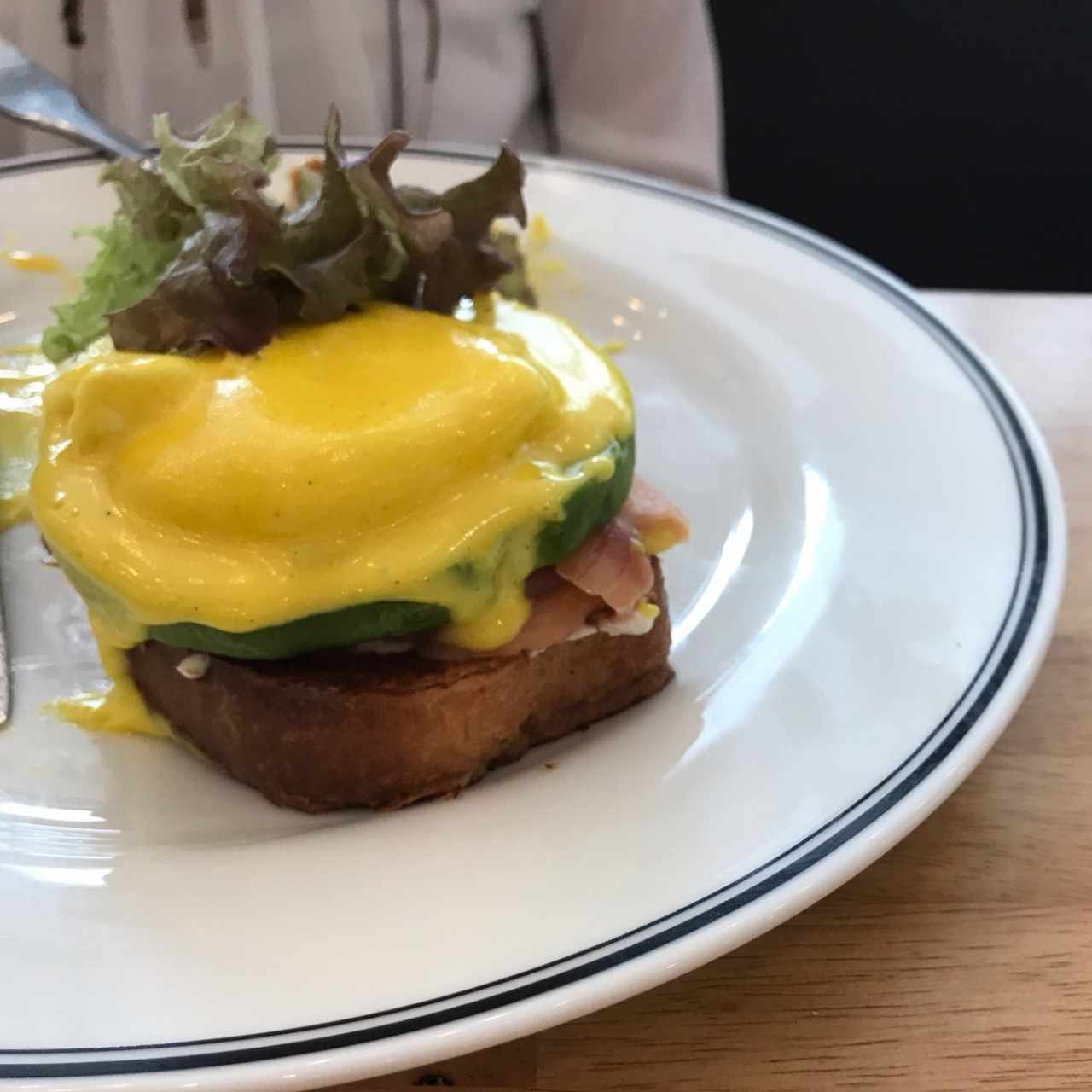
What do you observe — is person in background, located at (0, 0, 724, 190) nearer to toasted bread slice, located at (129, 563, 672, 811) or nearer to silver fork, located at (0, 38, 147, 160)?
silver fork, located at (0, 38, 147, 160)

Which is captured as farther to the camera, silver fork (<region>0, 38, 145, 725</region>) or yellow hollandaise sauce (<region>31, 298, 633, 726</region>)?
silver fork (<region>0, 38, 145, 725</region>)

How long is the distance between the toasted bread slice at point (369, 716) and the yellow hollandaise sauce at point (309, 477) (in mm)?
60

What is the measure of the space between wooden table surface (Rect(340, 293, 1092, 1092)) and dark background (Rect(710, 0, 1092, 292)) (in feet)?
11.4

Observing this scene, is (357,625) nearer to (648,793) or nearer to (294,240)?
(648,793)

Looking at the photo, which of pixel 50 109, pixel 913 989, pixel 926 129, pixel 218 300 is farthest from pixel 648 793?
pixel 926 129

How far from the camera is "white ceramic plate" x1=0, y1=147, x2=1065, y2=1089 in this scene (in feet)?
2.83

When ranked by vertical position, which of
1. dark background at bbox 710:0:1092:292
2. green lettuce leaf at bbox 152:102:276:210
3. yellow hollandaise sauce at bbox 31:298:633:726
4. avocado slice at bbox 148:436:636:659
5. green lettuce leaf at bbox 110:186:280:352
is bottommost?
dark background at bbox 710:0:1092:292

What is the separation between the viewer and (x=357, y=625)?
1158 millimetres

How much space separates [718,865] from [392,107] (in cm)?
253

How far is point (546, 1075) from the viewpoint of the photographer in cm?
97

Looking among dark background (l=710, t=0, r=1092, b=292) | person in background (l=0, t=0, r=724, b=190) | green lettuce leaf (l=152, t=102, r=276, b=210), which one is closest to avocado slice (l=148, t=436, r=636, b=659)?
green lettuce leaf (l=152, t=102, r=276, b=210)

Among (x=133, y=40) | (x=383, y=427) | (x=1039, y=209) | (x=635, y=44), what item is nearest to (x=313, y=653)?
(x=383, y=427)

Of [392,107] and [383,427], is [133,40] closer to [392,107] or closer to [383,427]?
[392,107]

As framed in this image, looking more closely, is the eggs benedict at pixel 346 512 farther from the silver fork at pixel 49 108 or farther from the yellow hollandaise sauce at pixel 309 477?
the silver fork at pixel 49 108
